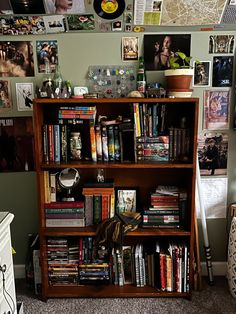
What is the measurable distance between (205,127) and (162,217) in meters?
0.71

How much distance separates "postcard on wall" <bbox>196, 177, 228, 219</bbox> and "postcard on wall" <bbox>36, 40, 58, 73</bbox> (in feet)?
4.40

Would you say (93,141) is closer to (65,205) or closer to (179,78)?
(65,205)

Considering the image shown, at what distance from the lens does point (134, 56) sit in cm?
217

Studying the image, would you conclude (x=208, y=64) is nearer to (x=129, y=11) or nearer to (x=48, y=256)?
(x=129, y=11)

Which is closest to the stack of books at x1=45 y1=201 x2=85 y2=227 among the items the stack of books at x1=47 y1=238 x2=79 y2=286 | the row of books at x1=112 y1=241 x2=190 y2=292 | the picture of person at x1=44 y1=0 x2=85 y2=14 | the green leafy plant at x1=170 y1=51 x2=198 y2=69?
the stack of books at x1=47 y1=238 x2=79 y2=286

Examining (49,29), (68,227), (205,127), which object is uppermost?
(49,29)

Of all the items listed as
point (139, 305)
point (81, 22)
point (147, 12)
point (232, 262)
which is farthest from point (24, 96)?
point (232, 262)

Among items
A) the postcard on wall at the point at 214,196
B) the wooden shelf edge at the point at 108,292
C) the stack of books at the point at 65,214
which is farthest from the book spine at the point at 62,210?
the postcard on wall at the point at 214,196

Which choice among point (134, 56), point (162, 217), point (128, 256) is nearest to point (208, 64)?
point (134, 56)

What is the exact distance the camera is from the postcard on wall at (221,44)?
84.8 inches

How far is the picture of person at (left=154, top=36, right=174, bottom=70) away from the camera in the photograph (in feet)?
7.06

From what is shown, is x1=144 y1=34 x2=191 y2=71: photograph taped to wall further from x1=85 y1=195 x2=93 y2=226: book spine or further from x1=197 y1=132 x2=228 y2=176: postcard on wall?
x1=85 y1=195 x2=93 y2=226: book spine

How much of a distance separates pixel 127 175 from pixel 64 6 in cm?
120

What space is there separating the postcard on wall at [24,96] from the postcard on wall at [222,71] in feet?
4.17
